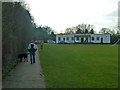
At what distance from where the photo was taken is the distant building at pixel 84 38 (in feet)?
249

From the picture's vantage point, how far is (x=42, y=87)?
281 inches

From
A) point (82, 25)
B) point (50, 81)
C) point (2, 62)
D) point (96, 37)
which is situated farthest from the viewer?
point (82, 25)

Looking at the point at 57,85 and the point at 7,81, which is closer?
the point at 57,85

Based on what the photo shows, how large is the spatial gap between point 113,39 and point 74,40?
16258 mm

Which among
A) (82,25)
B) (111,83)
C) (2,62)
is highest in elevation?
(82,25)

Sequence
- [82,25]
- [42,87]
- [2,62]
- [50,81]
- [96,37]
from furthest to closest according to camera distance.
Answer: [82,25] < [96,37] < [2,62] < [50,81] < [42,87]

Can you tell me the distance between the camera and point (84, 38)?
77250 mm

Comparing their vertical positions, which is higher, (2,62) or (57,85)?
(2,62)

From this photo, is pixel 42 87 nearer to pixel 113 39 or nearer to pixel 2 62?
pixel 2 62

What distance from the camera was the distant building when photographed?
75.9 meters

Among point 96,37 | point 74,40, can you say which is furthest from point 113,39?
point 74,40

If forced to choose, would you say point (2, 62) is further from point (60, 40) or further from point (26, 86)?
point (60, 40)

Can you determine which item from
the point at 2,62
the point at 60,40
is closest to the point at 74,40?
the point at 60,40

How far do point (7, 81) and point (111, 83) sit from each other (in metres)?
4.13
